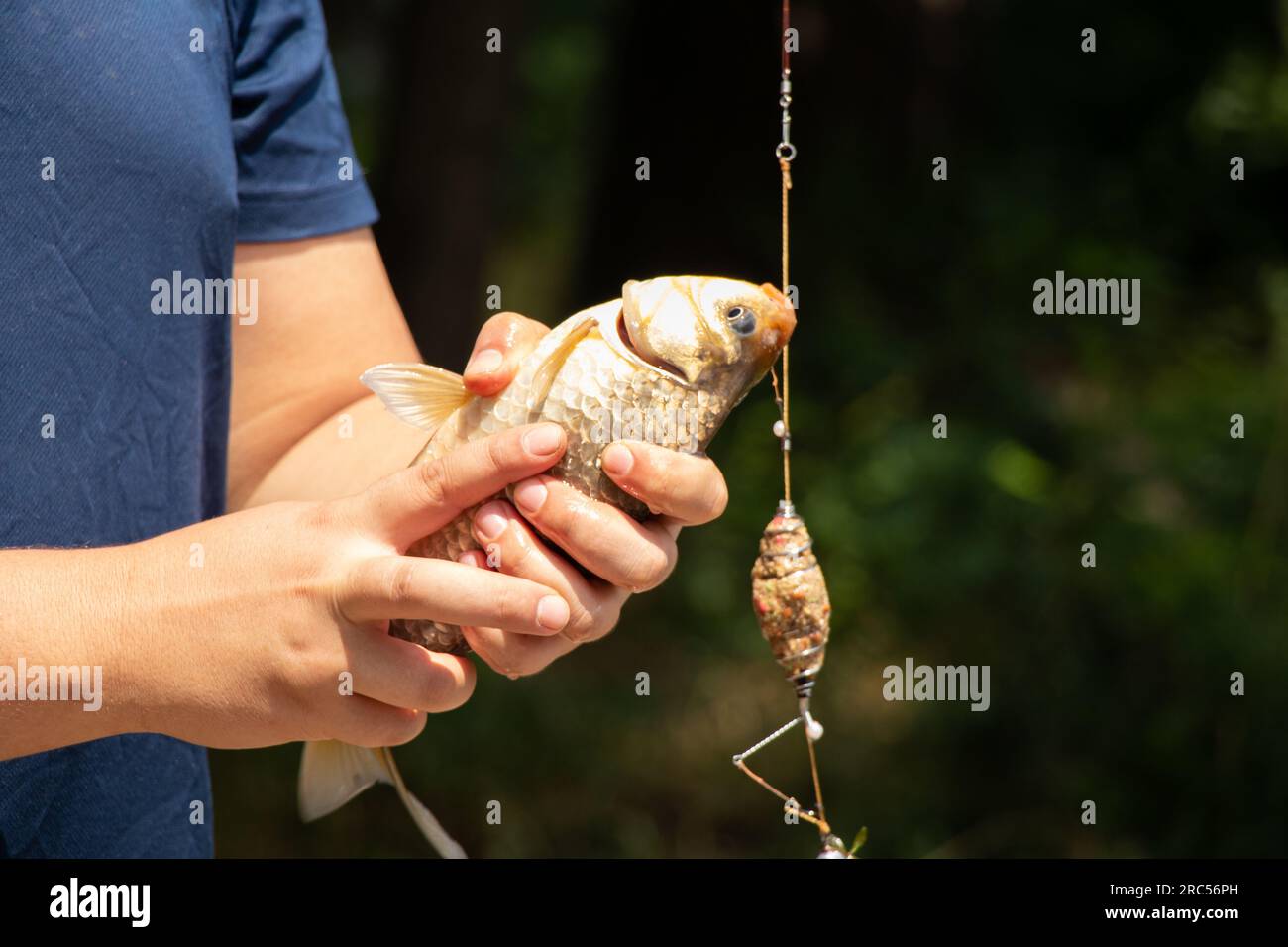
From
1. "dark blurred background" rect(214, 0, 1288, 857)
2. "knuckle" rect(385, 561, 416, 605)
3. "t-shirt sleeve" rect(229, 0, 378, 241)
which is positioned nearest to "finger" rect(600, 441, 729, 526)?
"knuckle" rect(385, 561, 416, 605)

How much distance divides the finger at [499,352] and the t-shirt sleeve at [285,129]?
0.52 m

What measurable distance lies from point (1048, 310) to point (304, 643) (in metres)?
5.08

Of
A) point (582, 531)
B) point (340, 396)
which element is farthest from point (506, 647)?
point (340, 396)

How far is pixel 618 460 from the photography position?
1832mm

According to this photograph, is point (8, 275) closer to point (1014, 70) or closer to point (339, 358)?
point (339, 358)

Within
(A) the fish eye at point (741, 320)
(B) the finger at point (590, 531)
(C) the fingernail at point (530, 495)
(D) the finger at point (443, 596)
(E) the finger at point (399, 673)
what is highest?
(A) the fish eye at point (741, 320)

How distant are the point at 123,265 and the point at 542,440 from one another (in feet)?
2.48

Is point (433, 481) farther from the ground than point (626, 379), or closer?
closer

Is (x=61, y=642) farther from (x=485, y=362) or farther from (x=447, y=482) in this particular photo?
(x=485, y=362)

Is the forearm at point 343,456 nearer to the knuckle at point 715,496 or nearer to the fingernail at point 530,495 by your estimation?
the fingernail at point 530,495

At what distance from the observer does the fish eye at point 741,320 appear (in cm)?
188

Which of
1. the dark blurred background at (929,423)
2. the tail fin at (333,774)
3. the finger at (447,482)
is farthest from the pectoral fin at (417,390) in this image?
the dark blurred background at (929,423)

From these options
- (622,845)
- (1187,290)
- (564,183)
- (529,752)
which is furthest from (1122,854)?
(564,183)

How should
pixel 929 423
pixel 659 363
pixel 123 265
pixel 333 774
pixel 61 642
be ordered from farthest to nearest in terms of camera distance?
1. pixel 929 423
2. pixel 333 774
3. pixel 123 265
4. pixel 659 363
5. pixel 61 642
